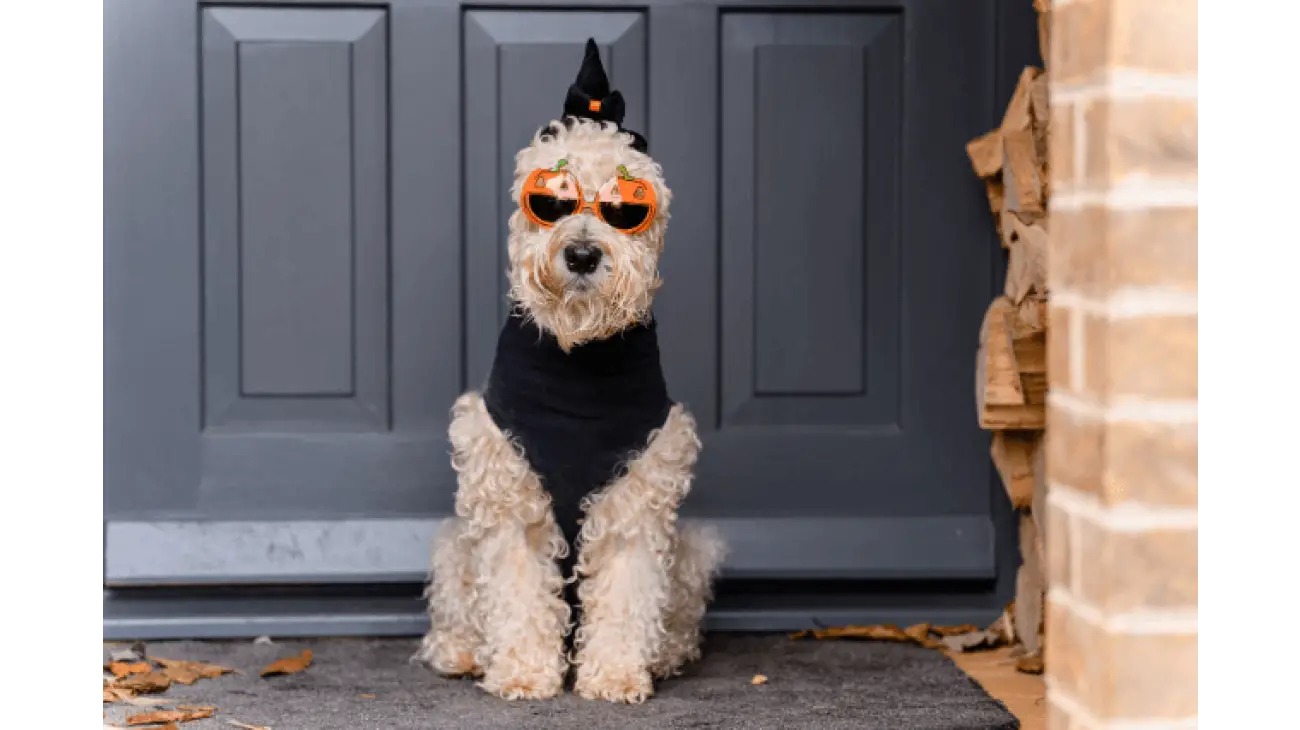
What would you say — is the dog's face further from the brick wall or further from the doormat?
the brick wall

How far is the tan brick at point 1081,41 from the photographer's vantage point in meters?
1.43

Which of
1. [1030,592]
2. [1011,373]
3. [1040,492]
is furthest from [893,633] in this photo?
[1011,373]

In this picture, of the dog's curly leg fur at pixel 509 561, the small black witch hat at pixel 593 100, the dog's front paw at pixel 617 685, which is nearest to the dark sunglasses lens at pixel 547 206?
the small black witch hat at pixel 593 100

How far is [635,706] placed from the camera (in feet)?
9.22

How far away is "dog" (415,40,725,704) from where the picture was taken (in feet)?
9.00

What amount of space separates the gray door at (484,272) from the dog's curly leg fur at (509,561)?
514mm

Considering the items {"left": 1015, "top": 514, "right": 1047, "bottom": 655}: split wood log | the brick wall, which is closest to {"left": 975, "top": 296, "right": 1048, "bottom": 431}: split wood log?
{"left": 1015, "top": 514, "right": 1047, "bottom": 655}: split wood log

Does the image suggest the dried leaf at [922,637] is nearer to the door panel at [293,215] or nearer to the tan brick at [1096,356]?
the door panel at [293,215]

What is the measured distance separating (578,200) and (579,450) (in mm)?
530

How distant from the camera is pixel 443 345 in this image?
3482 millimetres

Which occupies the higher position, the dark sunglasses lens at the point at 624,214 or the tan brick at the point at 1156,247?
the dark sunglasses lens at the point at 624,214

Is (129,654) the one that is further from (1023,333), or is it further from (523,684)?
(1023,333)

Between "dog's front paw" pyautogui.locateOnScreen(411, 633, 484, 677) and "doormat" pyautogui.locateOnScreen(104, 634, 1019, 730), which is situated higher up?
"dog's front paw" pyautogui.locateOnScreen(411, 633, 484, 677)

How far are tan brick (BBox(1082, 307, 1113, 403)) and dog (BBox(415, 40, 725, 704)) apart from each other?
4.34 ft
